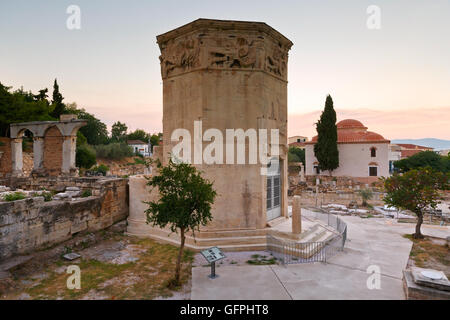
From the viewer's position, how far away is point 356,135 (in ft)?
134

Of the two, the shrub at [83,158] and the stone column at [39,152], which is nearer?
the stone column at [39,152]

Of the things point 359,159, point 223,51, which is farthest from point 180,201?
point 359,159

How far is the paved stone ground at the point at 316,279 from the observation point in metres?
6.54

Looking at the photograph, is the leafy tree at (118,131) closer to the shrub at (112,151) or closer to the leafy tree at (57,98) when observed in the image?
the shrub at (112,151)

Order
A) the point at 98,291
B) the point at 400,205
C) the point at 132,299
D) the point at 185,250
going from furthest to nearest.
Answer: the point at 400,205, the point at 185,250, the point at 98,291, the point at 132,299

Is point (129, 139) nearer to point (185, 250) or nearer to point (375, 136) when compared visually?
point (375, 136)

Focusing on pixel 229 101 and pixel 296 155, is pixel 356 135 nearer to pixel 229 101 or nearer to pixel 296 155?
pixel 296 155

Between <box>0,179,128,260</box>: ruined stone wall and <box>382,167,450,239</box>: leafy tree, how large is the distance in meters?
12.8

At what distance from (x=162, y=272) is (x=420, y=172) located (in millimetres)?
11628

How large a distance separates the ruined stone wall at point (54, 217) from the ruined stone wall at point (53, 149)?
13.6 m

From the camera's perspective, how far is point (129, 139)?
9319cm

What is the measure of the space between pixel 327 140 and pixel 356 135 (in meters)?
6.54

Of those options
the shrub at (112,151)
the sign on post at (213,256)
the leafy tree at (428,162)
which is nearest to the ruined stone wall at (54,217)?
the sign on post at (213,256)

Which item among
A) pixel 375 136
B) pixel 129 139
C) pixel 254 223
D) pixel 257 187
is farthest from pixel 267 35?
pixel 129 139
